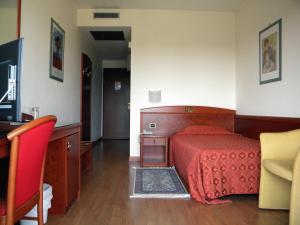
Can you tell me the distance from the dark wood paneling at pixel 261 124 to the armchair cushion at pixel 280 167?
0.69 meters

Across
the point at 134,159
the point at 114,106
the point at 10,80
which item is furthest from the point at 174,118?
the point at 114,106

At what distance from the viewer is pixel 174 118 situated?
421 centimetres

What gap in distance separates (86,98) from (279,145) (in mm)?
3908

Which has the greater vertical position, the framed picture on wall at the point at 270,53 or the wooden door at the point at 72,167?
the framed picture on wall at the point at 270,53

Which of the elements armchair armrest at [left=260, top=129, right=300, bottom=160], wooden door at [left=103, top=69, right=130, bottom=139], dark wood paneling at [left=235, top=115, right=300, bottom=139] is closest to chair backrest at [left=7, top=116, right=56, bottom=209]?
armchair armrest at [left=260, top=129, right=300, bottom=160]

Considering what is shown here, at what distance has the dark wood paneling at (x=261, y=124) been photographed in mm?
2686

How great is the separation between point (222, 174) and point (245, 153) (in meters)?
0.31

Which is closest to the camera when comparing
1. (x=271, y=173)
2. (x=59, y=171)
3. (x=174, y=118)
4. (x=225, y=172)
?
(x=59, y=171)

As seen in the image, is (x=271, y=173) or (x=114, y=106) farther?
(x=114, y=106)

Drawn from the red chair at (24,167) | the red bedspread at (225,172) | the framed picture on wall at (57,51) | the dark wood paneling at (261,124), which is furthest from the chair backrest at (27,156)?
the dark wood paneling at (261,124)

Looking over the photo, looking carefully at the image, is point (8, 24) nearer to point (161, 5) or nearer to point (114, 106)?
point (161, 5)

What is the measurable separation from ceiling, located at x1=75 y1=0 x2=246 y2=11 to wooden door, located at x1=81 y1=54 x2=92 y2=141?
103 centimetres

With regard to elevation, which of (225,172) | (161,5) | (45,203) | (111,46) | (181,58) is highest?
(161,5)

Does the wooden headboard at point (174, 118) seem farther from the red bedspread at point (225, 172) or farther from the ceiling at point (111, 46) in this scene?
the red bedspread at point (225, 172)
